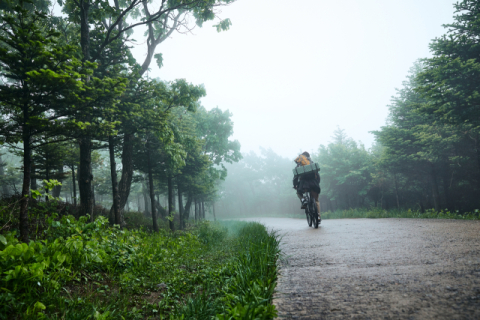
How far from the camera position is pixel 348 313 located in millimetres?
1485

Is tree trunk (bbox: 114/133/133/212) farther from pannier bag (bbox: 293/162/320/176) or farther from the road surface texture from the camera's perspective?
the road surface texture

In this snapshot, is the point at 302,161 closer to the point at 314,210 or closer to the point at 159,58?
the point at 314,210

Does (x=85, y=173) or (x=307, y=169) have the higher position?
(x=85, y=173)

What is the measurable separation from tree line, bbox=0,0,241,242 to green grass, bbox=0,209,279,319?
1196 millimetres

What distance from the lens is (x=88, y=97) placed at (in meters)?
4.41

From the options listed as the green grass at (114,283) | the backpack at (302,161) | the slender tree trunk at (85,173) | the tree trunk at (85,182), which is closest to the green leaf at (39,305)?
the green grass at (114,283)

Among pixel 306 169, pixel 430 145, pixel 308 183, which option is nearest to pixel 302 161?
pixel 306 169

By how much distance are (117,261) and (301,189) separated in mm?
5384

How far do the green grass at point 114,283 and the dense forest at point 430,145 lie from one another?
11776 millimetres

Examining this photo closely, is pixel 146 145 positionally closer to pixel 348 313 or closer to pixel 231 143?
pixel 348 313


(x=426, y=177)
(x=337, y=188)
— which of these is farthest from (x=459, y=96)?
(x=337, y=188)

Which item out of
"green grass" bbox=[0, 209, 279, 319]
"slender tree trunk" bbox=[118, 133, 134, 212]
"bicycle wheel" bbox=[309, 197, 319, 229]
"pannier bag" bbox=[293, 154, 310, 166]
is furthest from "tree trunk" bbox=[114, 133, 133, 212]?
"bicycle wheel" bbox=[309, 197, 319, 229]

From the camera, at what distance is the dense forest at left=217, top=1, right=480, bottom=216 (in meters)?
10.2

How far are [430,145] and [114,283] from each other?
59.0 feet
